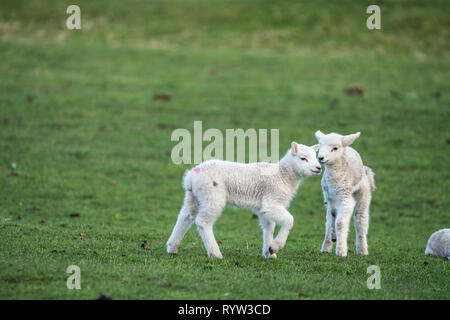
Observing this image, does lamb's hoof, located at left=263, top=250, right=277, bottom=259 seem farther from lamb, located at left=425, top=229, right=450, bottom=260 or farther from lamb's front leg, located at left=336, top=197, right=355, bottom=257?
lamb, located at left=425, top=229, right=450, bottom=260

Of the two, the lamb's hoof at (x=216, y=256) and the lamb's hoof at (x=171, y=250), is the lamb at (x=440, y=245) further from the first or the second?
the lamb's hoof at (x=171, y=250)

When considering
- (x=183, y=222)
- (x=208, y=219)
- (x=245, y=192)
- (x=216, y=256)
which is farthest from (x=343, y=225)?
(x=183, y=222)

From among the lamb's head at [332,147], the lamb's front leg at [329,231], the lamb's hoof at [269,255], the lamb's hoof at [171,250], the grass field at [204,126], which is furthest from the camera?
the lamb's front leg at [329,231]

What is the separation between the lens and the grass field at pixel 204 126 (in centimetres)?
980

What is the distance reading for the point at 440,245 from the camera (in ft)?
40.4

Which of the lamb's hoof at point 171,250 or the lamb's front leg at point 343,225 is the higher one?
the lamb's front leg at point 343,225

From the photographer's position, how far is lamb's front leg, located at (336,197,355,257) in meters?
11.5

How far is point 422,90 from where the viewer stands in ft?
93.0

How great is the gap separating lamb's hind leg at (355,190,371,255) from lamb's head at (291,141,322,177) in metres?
1.84

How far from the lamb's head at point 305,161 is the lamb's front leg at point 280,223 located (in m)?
0.82

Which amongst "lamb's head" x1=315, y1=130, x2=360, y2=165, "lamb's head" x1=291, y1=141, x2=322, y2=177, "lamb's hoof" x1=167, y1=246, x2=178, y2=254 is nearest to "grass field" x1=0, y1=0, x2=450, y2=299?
"lamb's hoof" x1=167, y1=246, x2=178, y2=254

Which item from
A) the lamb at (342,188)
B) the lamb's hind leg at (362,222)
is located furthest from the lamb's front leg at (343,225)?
the lamb's hind leg at (362,222)
